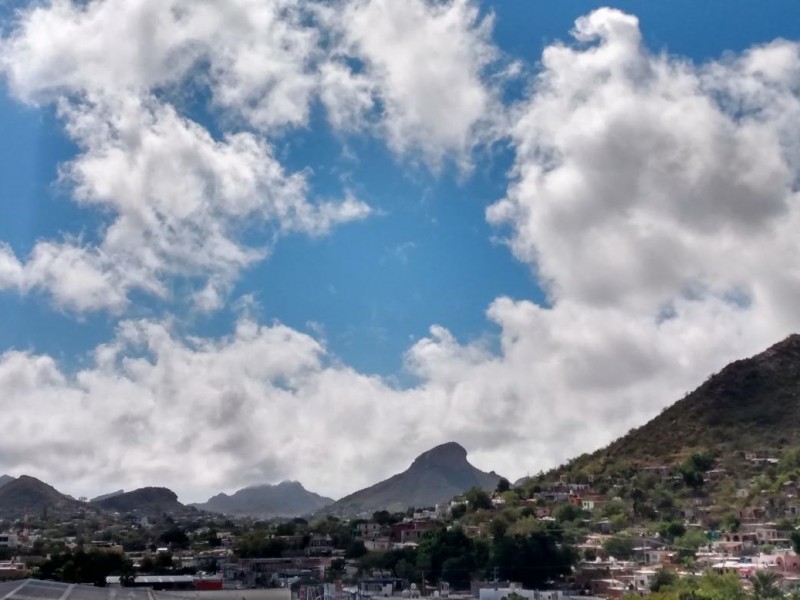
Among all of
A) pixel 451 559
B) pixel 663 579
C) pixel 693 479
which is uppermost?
pixel 693 479

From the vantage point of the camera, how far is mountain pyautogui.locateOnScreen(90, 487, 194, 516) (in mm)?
154125

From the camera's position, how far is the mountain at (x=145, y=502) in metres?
154

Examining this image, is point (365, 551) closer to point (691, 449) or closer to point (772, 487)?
point (772, 487)

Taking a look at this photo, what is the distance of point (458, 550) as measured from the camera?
140 ft

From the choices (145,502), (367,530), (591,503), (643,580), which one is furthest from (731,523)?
(145,502)

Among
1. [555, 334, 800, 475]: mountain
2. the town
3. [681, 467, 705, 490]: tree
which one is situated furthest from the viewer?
[555, 334, 800, 475]: mountain

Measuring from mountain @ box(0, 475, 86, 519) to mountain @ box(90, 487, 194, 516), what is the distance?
21.9 ft

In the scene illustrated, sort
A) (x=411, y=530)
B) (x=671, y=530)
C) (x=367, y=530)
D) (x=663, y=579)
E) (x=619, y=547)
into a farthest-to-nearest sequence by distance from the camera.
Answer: (x=367, y=530), (x=411, y=530), (x=671, y=530), (x=619, y=547), (x=663, y=579)

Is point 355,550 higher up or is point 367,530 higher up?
point 367,530

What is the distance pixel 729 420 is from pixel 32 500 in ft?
339

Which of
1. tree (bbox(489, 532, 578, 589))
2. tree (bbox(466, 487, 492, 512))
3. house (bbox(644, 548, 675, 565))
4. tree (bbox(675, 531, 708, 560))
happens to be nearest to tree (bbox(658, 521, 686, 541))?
tree (bbox(675, 531, 708, 560))

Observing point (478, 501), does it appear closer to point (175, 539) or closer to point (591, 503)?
point (591, 503)

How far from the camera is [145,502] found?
161750 mm

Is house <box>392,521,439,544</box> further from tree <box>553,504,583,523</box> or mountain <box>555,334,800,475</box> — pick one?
mountain <box>555,334,800,475</box>
